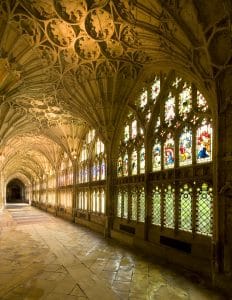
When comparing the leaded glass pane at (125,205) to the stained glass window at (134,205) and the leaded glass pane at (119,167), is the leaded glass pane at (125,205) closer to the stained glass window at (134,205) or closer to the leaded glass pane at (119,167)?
the stained glass window at (134,205)

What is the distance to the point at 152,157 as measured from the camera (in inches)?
372

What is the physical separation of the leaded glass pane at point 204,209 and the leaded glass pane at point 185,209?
33 centimetres

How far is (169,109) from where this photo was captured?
8812 millimetres

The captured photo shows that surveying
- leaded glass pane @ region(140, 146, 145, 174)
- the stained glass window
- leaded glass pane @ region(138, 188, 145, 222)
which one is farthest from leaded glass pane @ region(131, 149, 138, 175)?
leaded glass pane @ region(138, 188, 145, 222)

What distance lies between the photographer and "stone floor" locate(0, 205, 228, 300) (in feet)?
17.7

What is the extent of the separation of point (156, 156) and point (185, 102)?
2.11 meters

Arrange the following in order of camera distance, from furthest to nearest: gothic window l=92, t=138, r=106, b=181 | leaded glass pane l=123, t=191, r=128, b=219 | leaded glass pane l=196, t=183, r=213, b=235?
gothic window l=92, t=138, r=106, b=181
leaded glass pane l=123, t=191, r=128, b=219
leaded glass pane l=196, t=183, r=213, b=235

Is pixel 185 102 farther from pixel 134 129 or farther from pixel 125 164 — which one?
pixel 125 164

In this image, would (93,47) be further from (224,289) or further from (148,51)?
(224,289)

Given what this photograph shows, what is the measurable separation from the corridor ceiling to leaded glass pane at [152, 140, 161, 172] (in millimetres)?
2528

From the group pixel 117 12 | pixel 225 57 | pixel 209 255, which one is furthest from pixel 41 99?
pixel 209 255

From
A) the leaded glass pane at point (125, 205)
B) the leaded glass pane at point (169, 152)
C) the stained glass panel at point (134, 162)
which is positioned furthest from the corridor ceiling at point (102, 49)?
the leaded glass pane at point (125, 205)

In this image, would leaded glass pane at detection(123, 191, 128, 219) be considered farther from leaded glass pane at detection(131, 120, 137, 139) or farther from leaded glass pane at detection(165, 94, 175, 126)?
leaded glass pane at detection(165, 94, 175, 126)

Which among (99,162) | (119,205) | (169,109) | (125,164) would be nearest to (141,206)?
(119,205)
